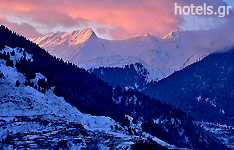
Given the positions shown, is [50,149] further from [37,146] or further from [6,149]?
[6,149]

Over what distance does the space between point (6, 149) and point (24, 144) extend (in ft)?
32.4

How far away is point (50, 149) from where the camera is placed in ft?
655

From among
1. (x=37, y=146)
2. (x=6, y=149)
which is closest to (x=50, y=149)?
(x=37, y=146)

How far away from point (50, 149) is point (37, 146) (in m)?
5.34

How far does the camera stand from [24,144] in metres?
199

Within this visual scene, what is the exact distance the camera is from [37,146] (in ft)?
654

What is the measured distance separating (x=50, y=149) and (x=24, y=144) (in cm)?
1056

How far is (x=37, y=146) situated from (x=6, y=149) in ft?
45.1

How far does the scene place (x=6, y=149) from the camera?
190 metres
